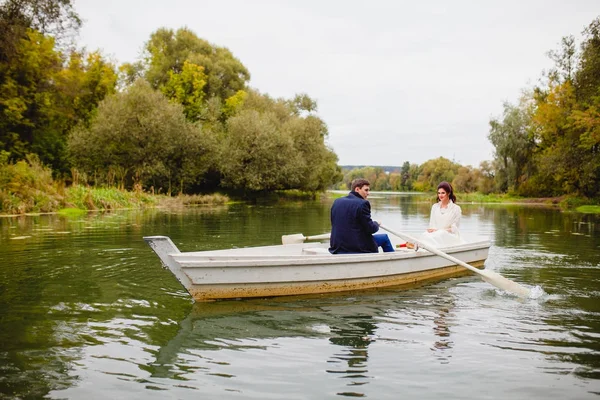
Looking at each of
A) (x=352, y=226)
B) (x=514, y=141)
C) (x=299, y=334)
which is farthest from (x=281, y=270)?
(x=514, y=141)

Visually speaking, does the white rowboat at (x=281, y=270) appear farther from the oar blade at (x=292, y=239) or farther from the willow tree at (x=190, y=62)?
the willow tree at (x=190, y=62)

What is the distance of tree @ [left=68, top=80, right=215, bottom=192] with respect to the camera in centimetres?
3494

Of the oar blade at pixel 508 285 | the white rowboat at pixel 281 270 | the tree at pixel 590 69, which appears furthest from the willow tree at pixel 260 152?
the oar blade at pixel 508 285

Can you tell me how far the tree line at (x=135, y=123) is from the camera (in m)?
29.9

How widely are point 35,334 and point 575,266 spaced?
32.0 ft

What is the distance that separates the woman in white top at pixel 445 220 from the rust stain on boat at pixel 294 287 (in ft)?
3.59

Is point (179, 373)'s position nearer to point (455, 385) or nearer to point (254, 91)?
point (455, 385)

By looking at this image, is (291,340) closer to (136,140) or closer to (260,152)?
(136,140)

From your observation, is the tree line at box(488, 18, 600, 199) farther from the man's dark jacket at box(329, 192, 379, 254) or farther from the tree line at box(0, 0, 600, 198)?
the man's dark jacket at box(329, 192, 379, 254)

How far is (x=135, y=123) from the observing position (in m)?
35.9

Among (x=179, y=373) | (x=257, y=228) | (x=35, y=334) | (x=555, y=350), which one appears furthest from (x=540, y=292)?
(x=257, y=228)

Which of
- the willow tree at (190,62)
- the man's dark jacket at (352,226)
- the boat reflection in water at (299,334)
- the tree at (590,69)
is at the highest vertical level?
the willow tree at (190,62)

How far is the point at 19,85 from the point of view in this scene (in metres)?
30.4

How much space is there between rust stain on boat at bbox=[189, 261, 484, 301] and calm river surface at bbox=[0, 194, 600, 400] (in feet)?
0.47
